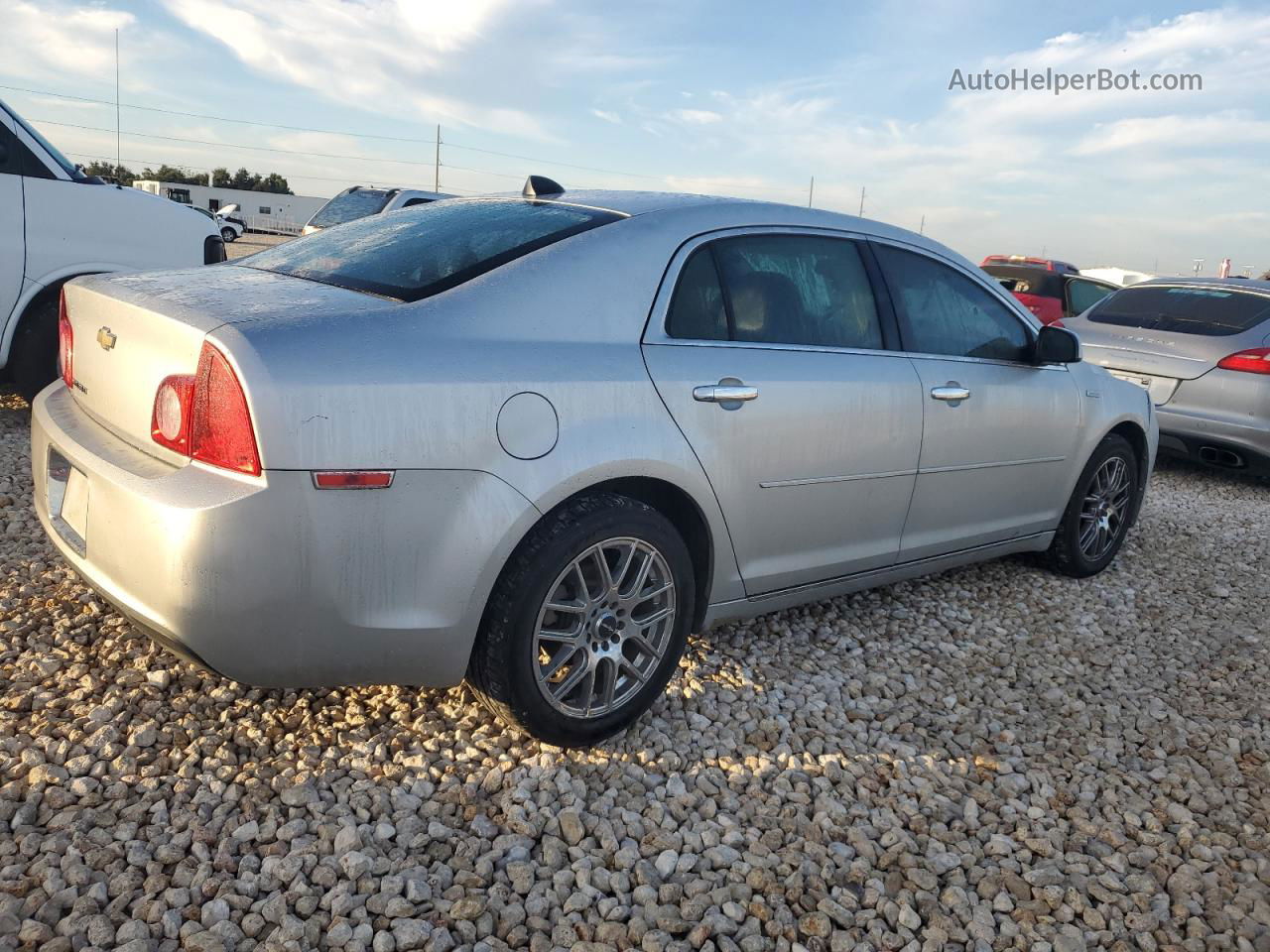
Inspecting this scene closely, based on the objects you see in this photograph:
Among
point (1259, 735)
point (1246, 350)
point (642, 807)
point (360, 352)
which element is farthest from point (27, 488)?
point (1246, 350)

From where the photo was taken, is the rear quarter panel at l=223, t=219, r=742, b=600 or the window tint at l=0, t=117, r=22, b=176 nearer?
the rear quarter panel at l=223, t=219, r=742, b=600

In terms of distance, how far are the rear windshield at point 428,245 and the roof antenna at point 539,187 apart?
119mm

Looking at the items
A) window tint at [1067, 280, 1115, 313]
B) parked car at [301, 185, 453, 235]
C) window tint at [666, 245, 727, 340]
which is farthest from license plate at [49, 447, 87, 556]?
window tint at [1067, 280, 1115, 313]

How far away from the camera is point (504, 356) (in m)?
2.51

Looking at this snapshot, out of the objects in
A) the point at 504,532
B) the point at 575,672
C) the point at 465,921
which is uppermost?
the point at 504,532

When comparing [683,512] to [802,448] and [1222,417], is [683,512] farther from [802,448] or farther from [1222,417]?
[1222,417]

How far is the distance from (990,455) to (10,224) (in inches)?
202

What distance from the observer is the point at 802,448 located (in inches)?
126

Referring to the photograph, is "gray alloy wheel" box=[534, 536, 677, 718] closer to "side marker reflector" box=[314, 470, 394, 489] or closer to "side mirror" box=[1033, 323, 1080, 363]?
"side marker reflector" box=[314, 470, 394, 489]

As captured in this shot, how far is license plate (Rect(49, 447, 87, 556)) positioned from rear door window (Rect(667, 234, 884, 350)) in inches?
65.0

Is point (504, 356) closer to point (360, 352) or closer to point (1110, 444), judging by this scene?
point (360, 352)

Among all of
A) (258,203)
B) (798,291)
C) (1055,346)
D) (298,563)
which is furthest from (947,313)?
(258,203)

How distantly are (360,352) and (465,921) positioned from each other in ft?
4.24

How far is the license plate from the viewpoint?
2.56m
